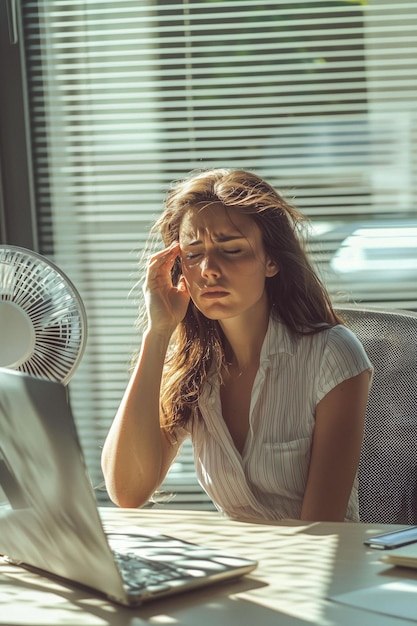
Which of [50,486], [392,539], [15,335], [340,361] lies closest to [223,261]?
[340,361]

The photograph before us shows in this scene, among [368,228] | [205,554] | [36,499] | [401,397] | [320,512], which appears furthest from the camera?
[368,228]

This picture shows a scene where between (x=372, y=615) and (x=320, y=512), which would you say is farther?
(x=320, y=512)

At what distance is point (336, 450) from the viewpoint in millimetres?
1815

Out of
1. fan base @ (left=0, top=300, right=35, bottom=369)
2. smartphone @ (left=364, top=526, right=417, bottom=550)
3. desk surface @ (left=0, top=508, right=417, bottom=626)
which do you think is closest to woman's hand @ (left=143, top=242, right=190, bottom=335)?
fan base @ (left=0, top=300, right=35, bottom=369)

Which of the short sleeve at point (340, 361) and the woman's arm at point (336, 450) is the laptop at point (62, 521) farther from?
the short sleeve at point (340, 361)

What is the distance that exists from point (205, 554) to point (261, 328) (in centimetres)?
82

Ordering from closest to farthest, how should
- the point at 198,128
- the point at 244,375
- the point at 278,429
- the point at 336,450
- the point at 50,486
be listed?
the point at 50,486 → the point at 336,450 → the point at 278,429 → the point at 244,375 → the point at 198,128

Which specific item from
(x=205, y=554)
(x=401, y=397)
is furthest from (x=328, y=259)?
(x=205, y=554)

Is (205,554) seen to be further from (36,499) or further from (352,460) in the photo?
(352,460)

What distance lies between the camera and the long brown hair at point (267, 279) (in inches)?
79.7

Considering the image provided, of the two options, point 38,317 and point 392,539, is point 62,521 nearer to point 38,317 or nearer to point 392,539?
point 392,539

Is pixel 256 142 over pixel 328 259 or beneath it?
over

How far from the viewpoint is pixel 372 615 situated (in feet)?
3.55

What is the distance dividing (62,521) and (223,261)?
0.89 metres
